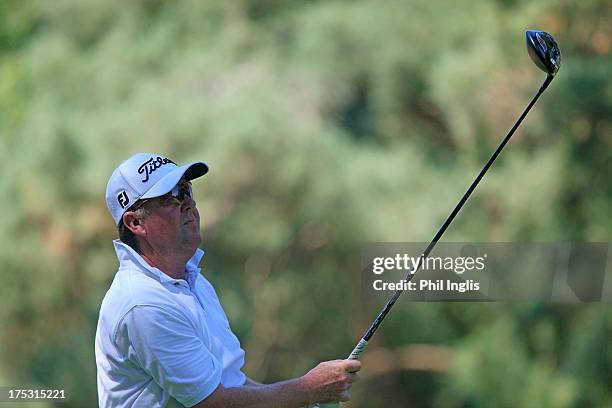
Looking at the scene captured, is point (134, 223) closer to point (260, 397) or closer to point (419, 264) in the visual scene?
point (260, 397)

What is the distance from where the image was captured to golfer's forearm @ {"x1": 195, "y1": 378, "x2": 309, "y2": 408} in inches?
64.9

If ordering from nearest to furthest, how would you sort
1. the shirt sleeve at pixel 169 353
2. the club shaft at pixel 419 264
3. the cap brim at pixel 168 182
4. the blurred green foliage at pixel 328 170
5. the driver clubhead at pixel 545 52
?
the shirt sleeve at pixel 169 353 → the cap brim at pixel 168 182 → the club shaft at pixel 419 264 → the driver clubhead at pixel 545 52 → the blurred green foliage at pixel 328 170

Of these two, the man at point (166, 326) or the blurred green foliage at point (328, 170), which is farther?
the blurred green foliage at point (328, 170)

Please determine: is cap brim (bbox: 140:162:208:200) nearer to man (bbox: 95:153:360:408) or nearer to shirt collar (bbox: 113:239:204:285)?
man (bbox: 95:153:360:408)

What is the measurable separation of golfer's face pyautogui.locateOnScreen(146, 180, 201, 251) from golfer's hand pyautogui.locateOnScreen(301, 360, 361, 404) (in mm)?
330

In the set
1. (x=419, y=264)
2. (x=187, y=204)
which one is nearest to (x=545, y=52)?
(x=419, y=264)

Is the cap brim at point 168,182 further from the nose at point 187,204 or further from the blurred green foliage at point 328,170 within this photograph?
the blurred green foliage at point 328,170

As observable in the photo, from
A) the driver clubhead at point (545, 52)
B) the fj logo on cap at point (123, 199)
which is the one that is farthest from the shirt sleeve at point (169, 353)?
the driver clubhead at point (545, 52)

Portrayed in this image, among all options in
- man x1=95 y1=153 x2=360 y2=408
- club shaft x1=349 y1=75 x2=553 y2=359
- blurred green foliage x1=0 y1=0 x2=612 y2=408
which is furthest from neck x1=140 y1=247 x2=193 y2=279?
blurred green foliage x1=0 y1=0 x2=612 y2=408

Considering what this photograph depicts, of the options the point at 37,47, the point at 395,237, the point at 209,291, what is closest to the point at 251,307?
the point at 395,237

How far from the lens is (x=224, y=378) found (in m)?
1.75

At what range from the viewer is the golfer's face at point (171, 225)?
68.6 inches

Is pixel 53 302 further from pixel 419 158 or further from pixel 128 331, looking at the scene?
pixel 128 331

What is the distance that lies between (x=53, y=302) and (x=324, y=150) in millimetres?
1611
